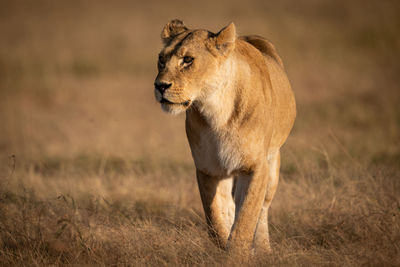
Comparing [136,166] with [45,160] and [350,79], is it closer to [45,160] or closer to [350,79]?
[45,160]

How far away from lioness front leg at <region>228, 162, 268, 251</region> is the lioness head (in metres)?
0.75

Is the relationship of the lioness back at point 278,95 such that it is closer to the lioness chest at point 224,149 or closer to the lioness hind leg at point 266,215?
the lioness hind leg at point 266,215

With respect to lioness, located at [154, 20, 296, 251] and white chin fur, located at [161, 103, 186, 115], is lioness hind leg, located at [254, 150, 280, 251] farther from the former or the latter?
white chin fur, located at [161, 103, 186, 115]

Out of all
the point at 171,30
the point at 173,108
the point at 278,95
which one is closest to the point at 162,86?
the point at 173,108

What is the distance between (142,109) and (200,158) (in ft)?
28.7

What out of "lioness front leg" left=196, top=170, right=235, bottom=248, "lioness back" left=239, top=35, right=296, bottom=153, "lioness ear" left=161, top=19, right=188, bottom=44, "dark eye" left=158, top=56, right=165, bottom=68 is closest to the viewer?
"dark eye" left=158, top=56, right=165, bottom=68

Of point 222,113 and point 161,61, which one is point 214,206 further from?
point 161,61

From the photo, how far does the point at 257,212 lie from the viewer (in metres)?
Answer: 4.10

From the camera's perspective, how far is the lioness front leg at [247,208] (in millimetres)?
4000

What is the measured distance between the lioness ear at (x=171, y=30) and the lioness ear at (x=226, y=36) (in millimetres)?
544

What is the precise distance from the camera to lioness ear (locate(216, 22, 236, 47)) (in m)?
4.00

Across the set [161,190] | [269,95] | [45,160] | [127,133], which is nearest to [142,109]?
[127,133]

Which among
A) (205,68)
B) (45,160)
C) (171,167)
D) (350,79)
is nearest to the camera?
(205,68)

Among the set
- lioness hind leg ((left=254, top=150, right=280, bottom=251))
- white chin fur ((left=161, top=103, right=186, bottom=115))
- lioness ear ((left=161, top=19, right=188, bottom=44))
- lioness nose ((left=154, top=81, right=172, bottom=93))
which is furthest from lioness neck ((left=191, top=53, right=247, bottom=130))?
lioness hind leg ((left=254, top=150, right=280, bottom=251))
